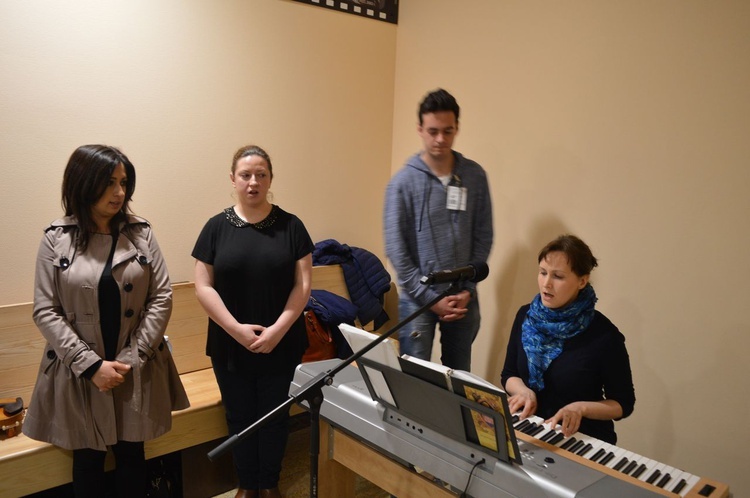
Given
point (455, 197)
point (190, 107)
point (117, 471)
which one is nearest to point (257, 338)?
point (117, 471)

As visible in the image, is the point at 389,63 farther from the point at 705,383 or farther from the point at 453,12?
the point at 705,383

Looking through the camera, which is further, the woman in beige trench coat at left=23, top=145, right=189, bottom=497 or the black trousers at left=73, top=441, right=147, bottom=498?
the black trousers at left=73, top=441, right=147, bottom=498

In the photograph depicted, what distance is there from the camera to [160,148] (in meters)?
2.98

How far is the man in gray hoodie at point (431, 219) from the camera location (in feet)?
7.23

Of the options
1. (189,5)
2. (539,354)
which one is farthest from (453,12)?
(539,354)

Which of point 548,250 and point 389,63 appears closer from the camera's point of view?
point 548,250

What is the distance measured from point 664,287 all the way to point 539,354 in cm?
100

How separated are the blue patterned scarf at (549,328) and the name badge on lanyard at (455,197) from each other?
0.52m

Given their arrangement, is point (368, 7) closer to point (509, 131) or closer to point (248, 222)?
point (509, 131)

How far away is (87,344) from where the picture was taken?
6.58 ft

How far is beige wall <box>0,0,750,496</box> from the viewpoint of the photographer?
237 centimetres

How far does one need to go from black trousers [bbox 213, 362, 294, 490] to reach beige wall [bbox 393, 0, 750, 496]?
1383mm

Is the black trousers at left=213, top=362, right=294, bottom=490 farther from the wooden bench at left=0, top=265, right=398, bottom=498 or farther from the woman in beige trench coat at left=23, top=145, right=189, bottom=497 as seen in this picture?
the woman in beige trench coat at left=23, top=145, right=189, bottom=497

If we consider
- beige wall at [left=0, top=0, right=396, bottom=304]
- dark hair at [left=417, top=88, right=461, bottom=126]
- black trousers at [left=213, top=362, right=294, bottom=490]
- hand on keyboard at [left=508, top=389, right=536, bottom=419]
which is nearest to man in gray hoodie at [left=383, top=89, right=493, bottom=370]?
dark hair at [left=417, top=88, right=461, bottom=126]
